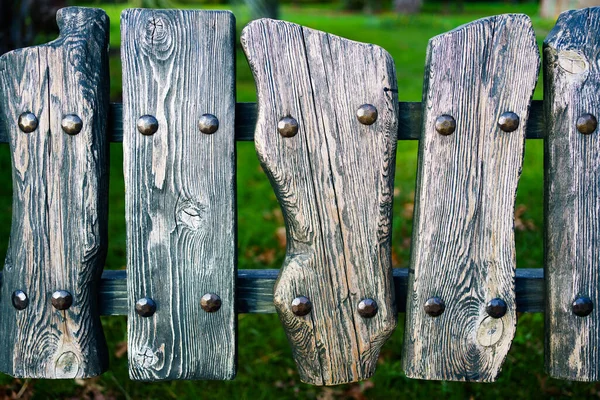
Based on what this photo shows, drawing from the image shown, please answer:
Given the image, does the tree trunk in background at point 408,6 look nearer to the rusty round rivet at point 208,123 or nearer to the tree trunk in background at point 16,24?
the tree trunk in background at point 16,24

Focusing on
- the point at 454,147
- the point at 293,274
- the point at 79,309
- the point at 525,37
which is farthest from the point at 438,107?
the point at 79,309

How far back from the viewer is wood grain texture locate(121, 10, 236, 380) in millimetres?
1468

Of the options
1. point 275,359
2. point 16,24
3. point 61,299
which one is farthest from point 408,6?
point 61,299

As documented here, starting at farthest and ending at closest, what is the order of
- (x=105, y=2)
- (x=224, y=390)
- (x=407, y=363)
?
1. (x=105, y=2)
2. (x=224, y=390)
3. (x=407, y=363)

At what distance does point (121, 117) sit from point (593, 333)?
131 centimetres

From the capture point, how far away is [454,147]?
1.47 m

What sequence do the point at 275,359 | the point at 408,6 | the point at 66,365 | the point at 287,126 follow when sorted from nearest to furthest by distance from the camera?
1. the point at 287,126
2. the point at 66,365
3. the point at 275,359
4. the point at 408,6

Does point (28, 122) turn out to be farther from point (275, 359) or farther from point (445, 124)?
point (275, 359)

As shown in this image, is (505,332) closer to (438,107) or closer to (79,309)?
(438,107)

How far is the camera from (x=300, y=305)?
1506 mm

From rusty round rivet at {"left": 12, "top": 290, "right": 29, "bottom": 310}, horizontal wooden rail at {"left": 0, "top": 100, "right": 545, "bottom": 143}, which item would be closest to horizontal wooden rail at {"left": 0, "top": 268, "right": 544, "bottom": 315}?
rusty round rivet at {"left": 12, "top": 290, "right": 29, "bottom": 310}

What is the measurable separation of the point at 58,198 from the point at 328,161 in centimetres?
67

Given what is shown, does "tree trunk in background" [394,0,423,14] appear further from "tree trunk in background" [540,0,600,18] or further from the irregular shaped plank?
the irregular shaped plank

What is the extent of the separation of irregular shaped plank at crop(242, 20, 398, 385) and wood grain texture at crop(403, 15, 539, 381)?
92mm
